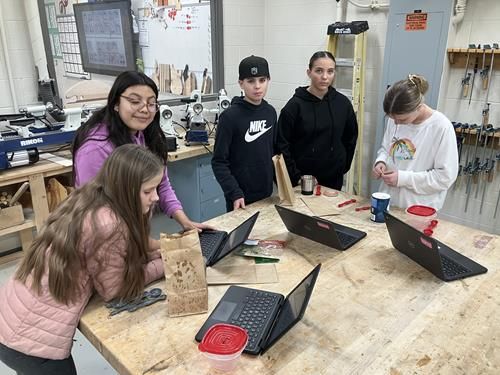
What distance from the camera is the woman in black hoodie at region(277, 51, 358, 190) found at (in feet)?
8.27

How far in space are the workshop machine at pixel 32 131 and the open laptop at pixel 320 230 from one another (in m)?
1.97

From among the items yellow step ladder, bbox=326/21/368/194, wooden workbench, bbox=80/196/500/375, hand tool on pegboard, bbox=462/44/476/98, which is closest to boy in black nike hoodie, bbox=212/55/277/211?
wooden workbench, bbox=80/196/500/375

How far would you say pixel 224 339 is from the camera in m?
1.04

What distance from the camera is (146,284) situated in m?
1.34

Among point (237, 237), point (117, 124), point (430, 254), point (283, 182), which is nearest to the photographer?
point (430, 254)

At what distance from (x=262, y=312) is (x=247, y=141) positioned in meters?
1.25

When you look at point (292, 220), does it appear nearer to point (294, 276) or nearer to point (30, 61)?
point (294, 276)

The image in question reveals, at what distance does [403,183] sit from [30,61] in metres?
3.80

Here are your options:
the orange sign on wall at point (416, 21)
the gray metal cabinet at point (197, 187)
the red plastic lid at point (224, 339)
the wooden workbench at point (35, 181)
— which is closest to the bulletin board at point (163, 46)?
the gray metal cabinet at point (197, 187)

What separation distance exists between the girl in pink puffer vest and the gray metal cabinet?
2.13 m

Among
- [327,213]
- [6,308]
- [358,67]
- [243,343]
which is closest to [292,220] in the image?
[327,213]

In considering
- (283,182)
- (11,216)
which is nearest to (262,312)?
(283,182)

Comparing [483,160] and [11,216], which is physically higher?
[483,160]

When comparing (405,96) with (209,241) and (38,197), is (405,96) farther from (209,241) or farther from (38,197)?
(38,197)
